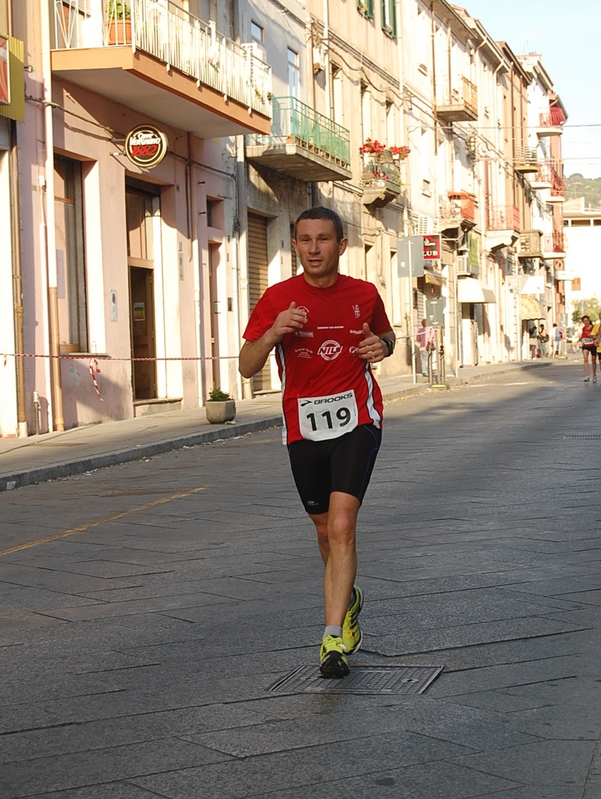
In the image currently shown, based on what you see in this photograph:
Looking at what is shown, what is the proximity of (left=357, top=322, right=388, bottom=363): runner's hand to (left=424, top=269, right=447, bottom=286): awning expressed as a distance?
35.9 meters

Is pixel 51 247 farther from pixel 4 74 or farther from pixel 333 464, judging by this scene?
pixel 333 464

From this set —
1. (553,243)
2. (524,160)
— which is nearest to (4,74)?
(524,160)

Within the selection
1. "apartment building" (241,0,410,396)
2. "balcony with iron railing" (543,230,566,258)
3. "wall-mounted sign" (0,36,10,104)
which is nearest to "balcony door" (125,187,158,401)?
"apartment building" (241,0,410,396)

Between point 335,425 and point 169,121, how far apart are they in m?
18.0

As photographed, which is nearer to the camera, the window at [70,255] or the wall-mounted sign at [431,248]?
the window at [70,255]

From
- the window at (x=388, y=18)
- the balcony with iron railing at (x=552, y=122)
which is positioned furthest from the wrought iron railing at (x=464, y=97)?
the balcony with iron railing at (x=552, y=122)

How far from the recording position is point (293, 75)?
29.6 meters

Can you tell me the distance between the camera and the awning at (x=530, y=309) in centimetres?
6191

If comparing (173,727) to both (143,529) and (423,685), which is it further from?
(143,529)

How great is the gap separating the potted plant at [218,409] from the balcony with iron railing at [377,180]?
16.4 metres

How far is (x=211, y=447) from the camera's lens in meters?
16.6

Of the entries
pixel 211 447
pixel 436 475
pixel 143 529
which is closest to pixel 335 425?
pixel 143 529

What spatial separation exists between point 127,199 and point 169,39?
2972 millimetres

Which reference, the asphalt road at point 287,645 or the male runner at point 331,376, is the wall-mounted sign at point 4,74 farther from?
the male runner at point 331,376
